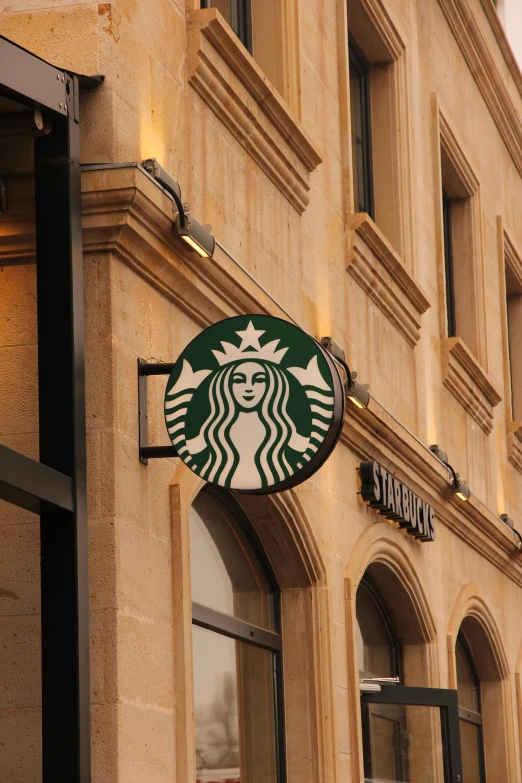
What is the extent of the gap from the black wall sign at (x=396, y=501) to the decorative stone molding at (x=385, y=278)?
4.24 ft

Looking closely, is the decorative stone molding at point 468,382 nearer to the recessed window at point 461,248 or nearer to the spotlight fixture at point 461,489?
the recessed window at point 461,248

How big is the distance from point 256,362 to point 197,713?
226cm

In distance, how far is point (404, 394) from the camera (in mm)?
11750

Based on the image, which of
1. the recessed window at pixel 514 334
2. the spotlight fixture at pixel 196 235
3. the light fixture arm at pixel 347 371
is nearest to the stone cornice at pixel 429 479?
the light fixture arm at pixel 347 371

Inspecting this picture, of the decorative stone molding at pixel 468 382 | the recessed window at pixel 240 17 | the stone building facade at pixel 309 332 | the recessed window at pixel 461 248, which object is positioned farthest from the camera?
the recessed window at pixel 461 248

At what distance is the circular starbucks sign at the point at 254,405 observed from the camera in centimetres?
657

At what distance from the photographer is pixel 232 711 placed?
8531 millimetres

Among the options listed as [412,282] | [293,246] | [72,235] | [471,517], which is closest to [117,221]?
[72,235]

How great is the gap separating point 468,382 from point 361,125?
9.14 ft

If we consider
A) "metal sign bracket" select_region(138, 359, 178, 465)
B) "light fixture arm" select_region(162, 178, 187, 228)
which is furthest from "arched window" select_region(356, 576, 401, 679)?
"light fixture arm" select_region(162, 178, 187, 228)

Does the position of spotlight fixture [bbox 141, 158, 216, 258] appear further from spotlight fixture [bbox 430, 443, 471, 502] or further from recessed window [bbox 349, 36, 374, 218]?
spotlight fixture [bbox 430, 443, 471, 502]

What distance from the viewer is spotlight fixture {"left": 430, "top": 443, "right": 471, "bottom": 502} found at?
1224 centimetres

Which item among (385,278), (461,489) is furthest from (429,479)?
(385,278)

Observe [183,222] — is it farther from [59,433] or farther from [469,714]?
[469,714]
